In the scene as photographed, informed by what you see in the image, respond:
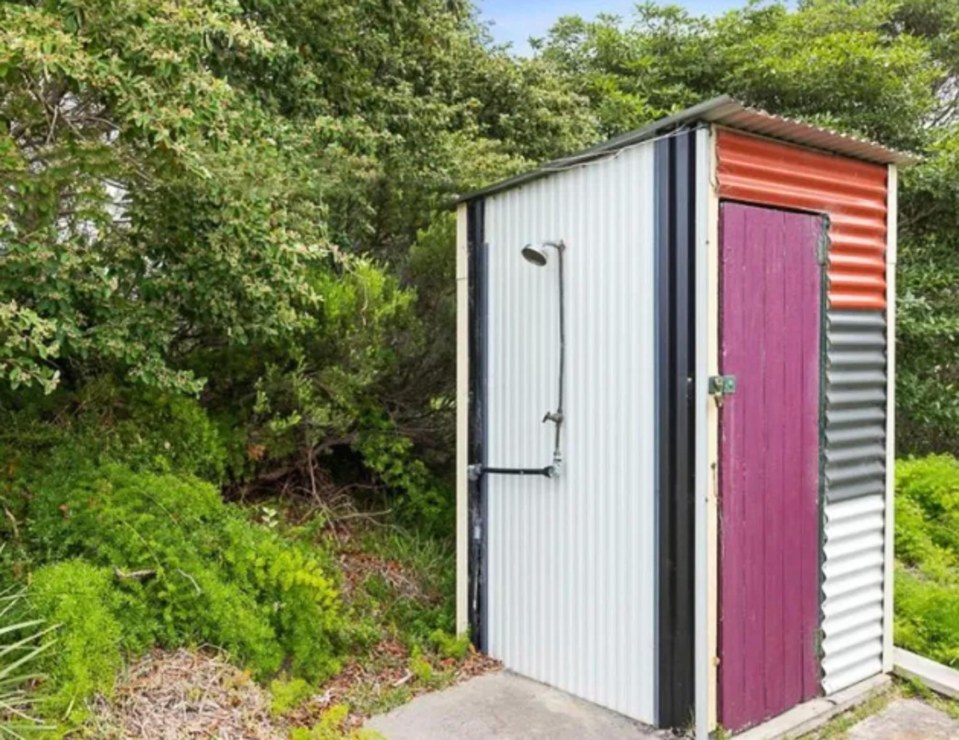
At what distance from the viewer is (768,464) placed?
309 cm

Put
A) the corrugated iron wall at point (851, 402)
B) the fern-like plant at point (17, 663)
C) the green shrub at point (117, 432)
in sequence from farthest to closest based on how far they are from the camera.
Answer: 1. the green shrub at point (117, 432)
2. the corrugated iron wall at point (851, 402)
3. the fern-like plant at point (17, 663)

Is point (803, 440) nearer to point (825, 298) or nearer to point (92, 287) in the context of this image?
point (825, 298)

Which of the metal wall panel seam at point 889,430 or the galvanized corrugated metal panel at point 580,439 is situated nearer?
the galvanized corrugated metal panel at point 580,439

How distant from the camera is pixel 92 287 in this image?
323cm

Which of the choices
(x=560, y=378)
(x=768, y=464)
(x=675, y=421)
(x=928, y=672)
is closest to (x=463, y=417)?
(x=560, y=378)

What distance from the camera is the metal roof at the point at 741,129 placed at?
279 cm

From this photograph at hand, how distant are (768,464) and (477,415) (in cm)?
143

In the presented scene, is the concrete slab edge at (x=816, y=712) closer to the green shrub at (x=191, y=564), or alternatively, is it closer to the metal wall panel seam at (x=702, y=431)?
the metal wall panel seam at (x=702, y=431)

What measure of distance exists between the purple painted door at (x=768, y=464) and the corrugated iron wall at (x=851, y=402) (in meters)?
0.12

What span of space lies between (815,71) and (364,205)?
209 inches

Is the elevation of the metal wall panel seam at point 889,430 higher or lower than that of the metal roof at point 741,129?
lower

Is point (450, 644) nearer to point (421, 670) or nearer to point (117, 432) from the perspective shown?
point (421, 670)

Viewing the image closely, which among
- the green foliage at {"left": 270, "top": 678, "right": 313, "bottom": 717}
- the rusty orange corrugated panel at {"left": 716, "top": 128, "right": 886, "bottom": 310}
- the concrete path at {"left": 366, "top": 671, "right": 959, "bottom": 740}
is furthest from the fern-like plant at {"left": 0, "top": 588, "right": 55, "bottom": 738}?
the rusty orange corrugated panel at {"left": 716, "top": 128, "right": 886, "bottom": 310}

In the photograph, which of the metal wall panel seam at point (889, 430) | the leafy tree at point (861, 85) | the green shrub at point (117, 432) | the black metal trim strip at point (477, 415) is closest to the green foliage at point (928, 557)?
the metal wall panel seam at point (889, 430)
